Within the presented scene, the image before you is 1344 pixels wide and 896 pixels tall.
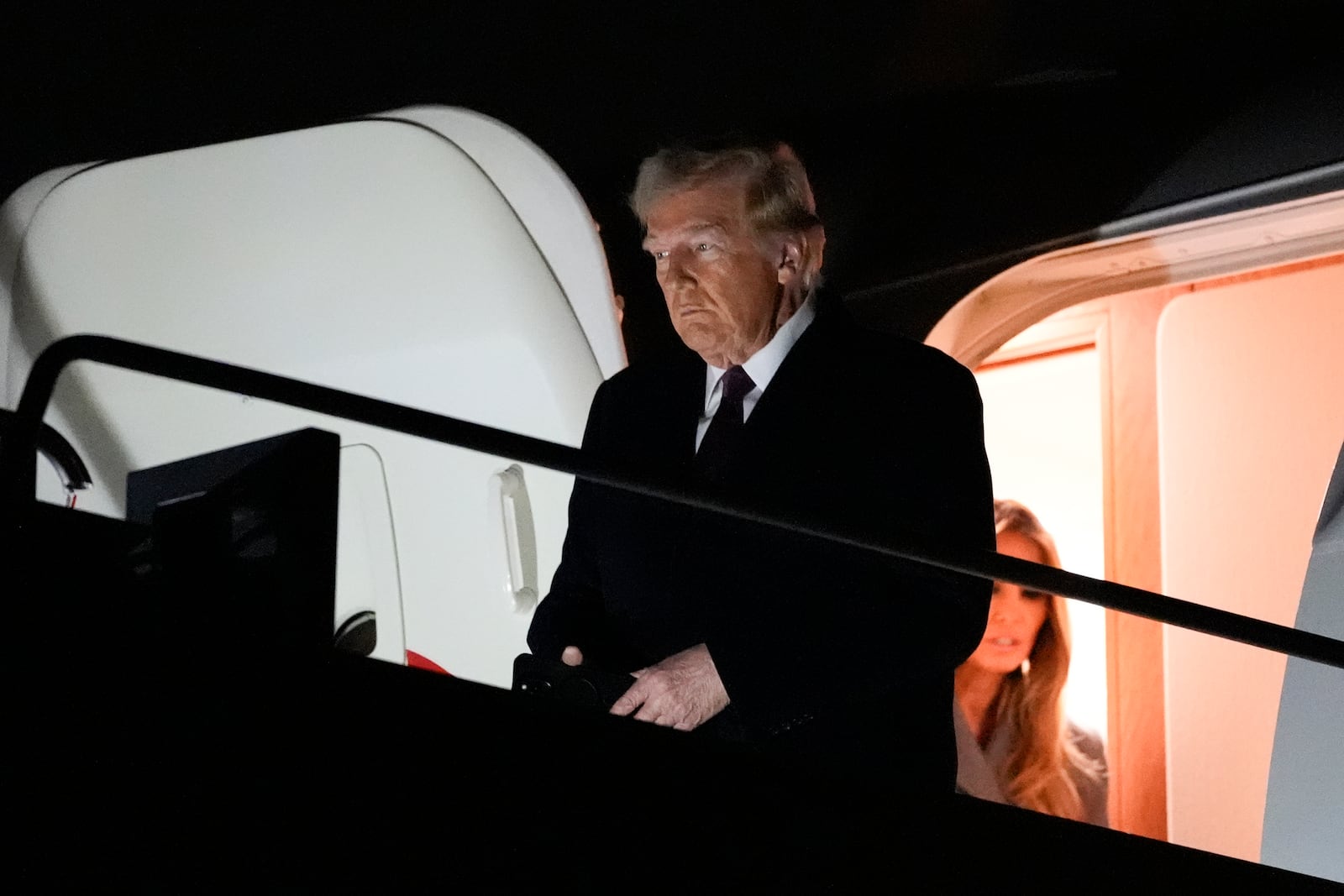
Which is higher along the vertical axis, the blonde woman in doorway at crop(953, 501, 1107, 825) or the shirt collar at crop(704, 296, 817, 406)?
the shirt collar at crop(704, 296, 817, 406)

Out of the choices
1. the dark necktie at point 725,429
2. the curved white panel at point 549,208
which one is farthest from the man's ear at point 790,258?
the curved white panel at point 549,208

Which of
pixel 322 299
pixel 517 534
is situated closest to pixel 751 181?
pixel 517 534

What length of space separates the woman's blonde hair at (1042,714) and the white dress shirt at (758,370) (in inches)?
35.9

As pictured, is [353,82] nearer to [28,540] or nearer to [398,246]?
[398,246]

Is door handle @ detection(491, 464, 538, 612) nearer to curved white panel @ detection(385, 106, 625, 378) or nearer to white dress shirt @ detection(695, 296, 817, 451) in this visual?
curved white panel @ detection(385, 106, 625, 378)

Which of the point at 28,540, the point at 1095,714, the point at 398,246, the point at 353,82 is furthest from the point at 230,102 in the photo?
the point at 1095,714

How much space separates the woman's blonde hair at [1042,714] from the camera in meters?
2.45

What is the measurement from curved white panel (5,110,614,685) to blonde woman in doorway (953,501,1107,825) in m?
1.03

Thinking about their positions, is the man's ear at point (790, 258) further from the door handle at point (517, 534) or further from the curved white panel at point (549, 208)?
the door handle at point (517, 534)

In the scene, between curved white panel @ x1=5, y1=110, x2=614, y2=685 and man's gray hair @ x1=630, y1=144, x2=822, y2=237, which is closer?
man's gray hair @ x1=630, y1=144, x2=822, y2=237

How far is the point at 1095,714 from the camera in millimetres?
2566

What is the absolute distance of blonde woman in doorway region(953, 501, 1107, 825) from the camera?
2.44 m

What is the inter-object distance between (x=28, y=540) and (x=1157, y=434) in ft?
7.27

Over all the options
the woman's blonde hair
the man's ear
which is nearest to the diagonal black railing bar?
the man's ear
